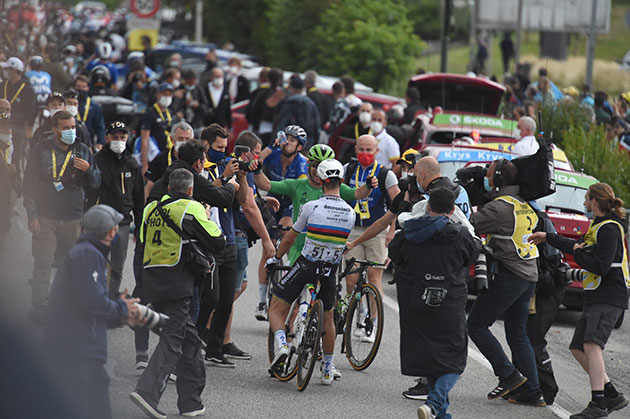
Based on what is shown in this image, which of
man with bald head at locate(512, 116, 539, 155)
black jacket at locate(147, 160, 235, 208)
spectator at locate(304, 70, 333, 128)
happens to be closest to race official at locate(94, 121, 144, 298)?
black jacket at locate(147, 160, 235, 208)

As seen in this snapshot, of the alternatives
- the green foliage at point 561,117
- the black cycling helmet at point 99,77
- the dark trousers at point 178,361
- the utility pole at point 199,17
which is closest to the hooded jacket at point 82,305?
the dark trousers at point 178,361

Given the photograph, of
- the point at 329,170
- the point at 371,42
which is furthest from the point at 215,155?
the point at 371,42

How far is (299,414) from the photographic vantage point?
27.7ft

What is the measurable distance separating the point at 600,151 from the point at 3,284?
9.51 m

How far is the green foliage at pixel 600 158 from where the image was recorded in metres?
16.5

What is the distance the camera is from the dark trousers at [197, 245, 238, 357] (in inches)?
372

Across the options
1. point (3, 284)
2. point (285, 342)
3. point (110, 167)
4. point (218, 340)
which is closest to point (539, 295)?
point (285, 342)

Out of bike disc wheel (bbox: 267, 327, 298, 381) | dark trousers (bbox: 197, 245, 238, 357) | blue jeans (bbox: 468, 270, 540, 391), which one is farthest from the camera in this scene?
dark trousers (bbox: 197, 245, 238, 357)

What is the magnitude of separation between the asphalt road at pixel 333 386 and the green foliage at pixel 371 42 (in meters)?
20.2

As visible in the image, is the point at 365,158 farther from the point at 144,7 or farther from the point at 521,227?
the point at 144,7

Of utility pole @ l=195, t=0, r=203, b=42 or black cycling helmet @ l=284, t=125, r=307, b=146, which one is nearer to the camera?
black cycling helmet @ l=284, t=125, r=307, b=146

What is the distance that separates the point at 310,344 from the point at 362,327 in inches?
44.6

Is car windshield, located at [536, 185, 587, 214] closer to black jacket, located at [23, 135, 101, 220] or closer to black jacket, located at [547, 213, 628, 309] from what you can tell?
black jacket, located at [547, 213, 628, 309]

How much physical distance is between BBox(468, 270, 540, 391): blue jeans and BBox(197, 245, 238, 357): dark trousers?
6.72ft
